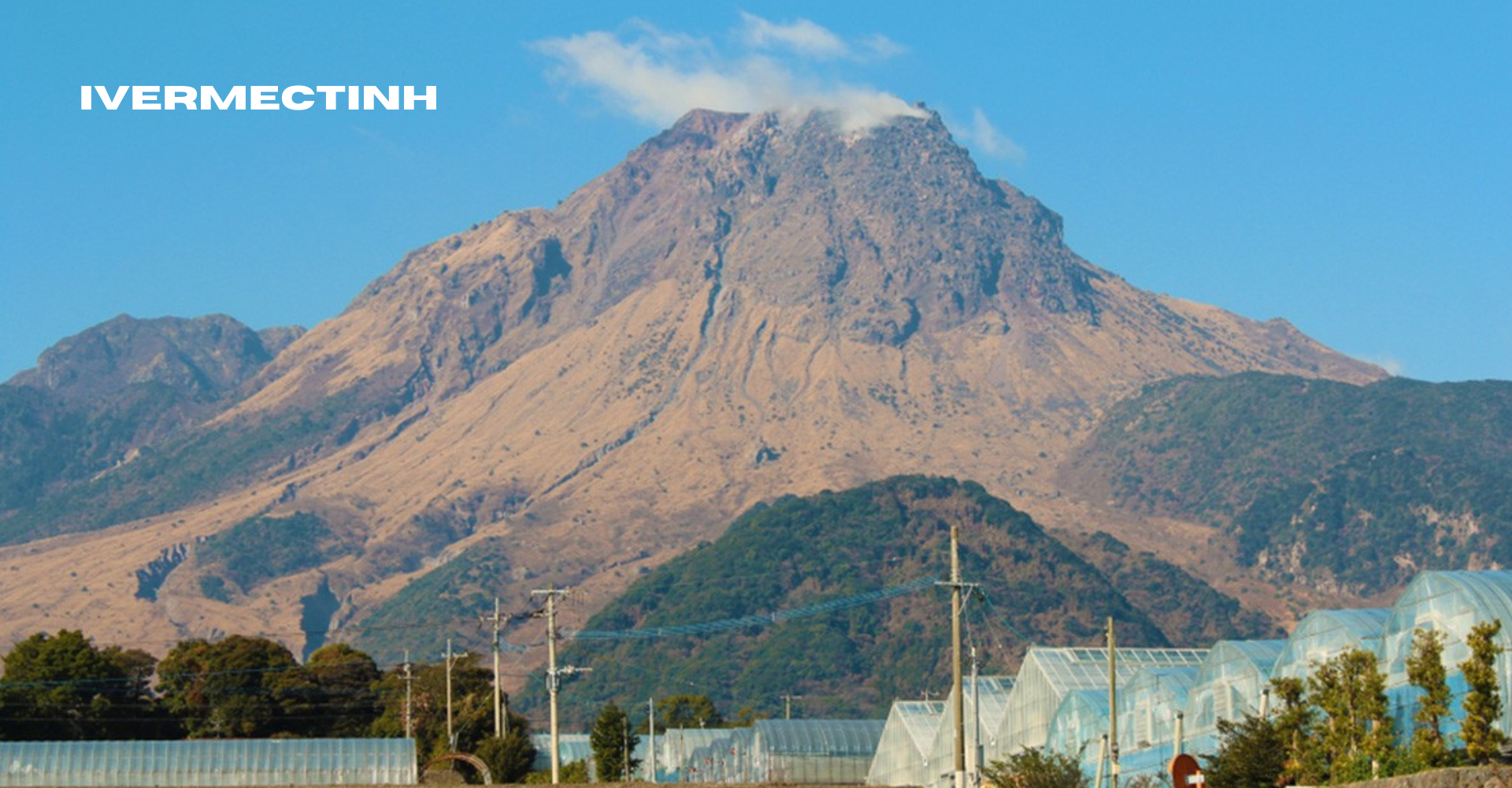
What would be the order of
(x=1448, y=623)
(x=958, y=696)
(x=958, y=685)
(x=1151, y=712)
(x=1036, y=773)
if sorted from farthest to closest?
(x=1151, y=712)
(x=1036, y=773)
(x=1448, y=623)
(x=958, y=696)
(x=958, y=685)

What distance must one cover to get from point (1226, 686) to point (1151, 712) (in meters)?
8.09

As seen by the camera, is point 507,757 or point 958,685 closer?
point 958,685

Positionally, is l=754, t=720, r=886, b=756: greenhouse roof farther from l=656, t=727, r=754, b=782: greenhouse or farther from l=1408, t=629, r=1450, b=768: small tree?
l=1408, t=629, r=1450, b=768: small tree

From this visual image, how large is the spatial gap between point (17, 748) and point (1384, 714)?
255 feet

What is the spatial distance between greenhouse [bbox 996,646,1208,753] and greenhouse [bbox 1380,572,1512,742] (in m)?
28.8

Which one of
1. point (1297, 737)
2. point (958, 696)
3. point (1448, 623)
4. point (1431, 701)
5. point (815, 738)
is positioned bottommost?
point (1297, 737)

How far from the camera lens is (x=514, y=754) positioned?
11862cm

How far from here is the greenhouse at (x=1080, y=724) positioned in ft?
339

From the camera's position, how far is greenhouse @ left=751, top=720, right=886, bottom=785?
161500mm

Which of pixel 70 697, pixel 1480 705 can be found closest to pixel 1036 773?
pixel 1480 705

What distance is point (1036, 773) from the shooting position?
79438mm

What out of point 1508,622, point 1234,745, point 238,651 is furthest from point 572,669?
point 238,651

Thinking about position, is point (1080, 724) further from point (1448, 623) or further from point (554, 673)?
point (1448, 623)

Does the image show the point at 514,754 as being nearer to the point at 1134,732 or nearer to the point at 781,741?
the point at 1134,732
